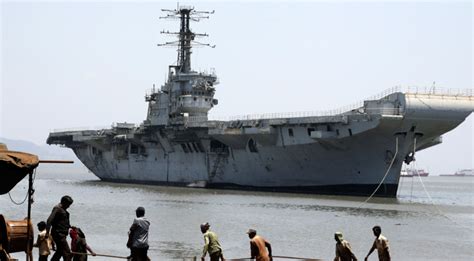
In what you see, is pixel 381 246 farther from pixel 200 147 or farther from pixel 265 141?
pixel 200 147

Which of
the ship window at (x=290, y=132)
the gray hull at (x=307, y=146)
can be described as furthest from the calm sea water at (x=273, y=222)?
the ship window at (x=290, y=132)

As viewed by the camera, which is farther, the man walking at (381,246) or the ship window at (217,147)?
the ship window at (217,147)

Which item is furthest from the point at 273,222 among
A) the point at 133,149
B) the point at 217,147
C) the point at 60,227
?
the point at 133,149

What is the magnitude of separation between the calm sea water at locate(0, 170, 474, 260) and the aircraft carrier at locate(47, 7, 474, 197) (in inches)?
66.8

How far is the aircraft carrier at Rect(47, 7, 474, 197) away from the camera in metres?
34.1

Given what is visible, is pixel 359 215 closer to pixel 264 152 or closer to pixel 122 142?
pixel 264 152

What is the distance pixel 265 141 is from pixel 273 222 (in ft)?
46.9

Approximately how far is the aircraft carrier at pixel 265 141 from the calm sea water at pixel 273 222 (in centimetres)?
170

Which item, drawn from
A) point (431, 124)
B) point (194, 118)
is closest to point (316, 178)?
point (431, 124)

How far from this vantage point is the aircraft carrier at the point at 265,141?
112 ft

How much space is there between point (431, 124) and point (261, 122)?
882 centimetres

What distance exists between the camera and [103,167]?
55625 millimetres

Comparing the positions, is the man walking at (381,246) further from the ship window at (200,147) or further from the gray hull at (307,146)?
the ship window at (200,147)

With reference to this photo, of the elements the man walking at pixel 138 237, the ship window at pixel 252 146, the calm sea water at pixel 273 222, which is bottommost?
the calm sea water at pixel 273 222
